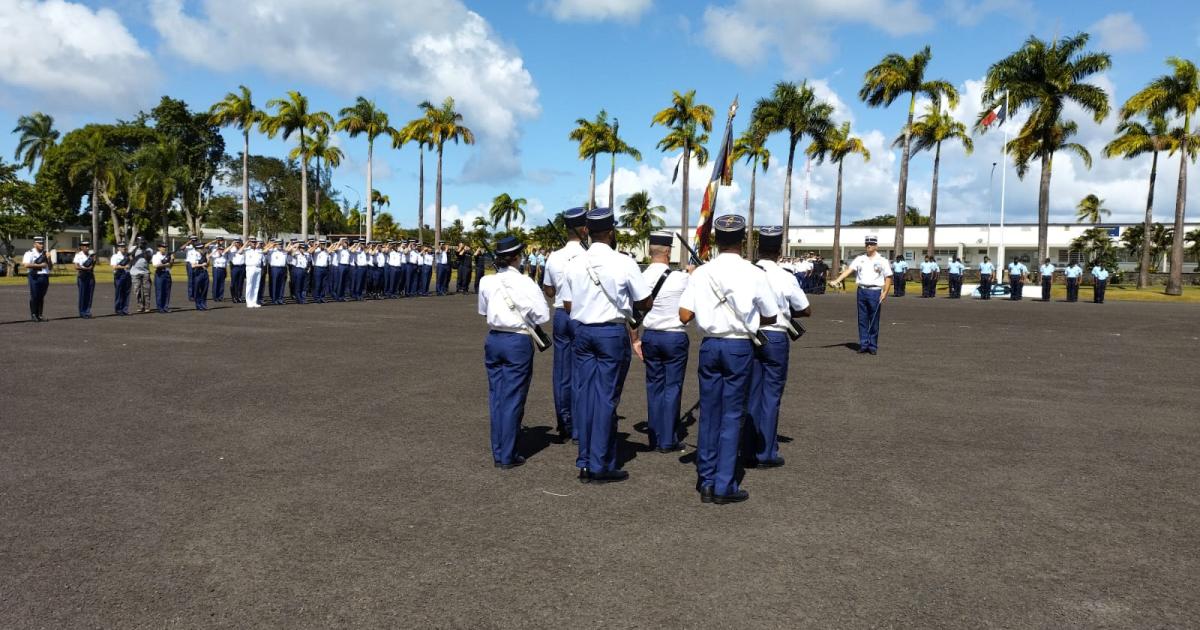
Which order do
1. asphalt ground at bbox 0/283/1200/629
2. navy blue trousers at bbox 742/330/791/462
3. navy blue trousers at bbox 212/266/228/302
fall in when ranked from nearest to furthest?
asphalt ground at bbox 0/283/1200/629 < navy blue trousers at bbox 742/330/791/462 < navy blue trousers at bbox 212/266/228/302

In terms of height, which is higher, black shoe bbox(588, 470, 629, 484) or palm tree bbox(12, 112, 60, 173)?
palm tree bbox(12, 112, 60, 173)

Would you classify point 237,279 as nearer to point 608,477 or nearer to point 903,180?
point 608,477

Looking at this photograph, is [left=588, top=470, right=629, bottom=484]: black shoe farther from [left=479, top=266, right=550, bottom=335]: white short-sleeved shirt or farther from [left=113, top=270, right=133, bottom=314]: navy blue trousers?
[left=113, top=270, right=133, bottom=314]: navy blue trousers

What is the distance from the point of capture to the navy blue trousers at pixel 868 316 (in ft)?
43.4

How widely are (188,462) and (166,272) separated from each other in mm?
15818

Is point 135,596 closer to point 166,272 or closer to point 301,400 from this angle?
point 301,400

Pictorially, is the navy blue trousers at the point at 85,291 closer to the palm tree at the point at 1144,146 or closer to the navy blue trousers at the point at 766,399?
the navy blue trousers at the point at 766,399

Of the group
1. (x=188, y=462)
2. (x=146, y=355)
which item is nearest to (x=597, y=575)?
(x=188, y=462)

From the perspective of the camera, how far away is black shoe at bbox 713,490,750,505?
17.4 feet

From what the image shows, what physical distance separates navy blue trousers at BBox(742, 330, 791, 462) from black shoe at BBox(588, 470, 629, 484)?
3.35 ft

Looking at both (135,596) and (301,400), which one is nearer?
(135,596)

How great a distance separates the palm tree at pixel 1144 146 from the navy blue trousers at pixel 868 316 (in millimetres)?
36557

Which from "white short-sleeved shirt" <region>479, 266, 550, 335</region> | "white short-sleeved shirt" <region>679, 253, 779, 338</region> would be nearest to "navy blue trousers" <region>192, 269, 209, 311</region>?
"white short-sleeved shirt" <region>479, 266, 550, 335</region>

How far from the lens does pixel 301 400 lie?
8.69m
